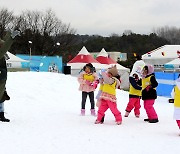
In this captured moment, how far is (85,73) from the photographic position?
361 inches

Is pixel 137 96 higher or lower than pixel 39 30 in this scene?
lower

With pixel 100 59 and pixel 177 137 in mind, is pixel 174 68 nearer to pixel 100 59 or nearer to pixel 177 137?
pixel 100 59

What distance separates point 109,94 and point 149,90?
1035 mm

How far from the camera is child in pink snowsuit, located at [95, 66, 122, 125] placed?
766 centimetres

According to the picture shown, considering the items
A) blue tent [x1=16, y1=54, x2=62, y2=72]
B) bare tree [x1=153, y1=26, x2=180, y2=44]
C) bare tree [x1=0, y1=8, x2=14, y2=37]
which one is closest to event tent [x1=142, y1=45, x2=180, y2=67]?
blue tent [x1=16, y1=54, x2=62, y2=72]

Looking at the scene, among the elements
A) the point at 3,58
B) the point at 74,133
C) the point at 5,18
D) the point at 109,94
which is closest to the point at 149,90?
the point at 109,94

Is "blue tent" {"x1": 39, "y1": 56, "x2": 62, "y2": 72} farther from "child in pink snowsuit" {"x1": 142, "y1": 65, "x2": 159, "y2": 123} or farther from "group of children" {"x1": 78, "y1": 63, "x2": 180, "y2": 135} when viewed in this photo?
"child in pink snowsuit" {"x1": 142, "y1": 65, "x2": 159, "y2": 123}

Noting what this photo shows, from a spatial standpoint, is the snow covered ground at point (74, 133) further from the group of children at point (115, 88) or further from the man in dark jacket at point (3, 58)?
the man in dark jacket at point (3, 58)

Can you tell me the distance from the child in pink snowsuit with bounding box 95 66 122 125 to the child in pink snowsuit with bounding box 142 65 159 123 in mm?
723

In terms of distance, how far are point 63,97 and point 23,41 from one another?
44.9 metres

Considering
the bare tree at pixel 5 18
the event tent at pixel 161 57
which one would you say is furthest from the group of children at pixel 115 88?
the bare tree at pixel 5 18

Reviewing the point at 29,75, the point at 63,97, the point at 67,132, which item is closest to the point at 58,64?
the point at 29,75

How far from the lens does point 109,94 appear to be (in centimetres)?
775

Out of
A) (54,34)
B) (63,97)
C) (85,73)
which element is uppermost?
(54,34)
